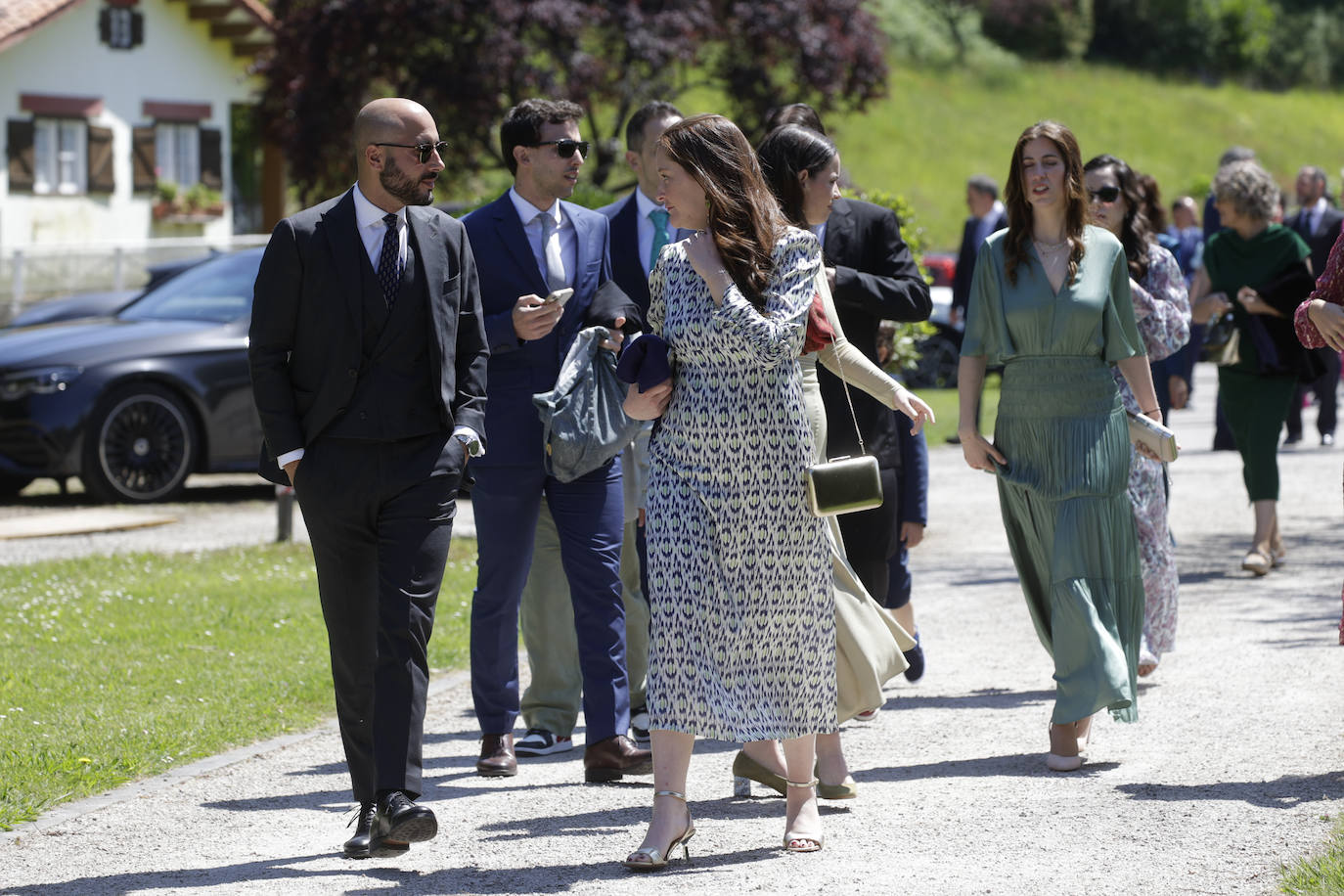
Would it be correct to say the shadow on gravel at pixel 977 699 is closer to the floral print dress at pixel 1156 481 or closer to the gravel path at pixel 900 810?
Result: the gravel path at pixel 900 810

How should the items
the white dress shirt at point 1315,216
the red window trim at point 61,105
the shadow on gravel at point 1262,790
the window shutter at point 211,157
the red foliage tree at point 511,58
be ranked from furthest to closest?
the window shutter at point 211,157 → the red window trim at point 61,105 → the red foliage tree at point 511,58 → the white dress shirt at point 1315,216 → the shadow on gravel at point 1262,790

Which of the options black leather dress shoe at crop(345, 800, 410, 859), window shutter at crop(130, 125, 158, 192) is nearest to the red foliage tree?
window shutter at crop(130, 125, 158, 192)

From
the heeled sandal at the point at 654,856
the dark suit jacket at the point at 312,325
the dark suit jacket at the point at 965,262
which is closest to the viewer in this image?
the heeled sandal at the point at 654,856

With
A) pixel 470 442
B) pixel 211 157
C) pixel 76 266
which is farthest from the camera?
pixel 211 157

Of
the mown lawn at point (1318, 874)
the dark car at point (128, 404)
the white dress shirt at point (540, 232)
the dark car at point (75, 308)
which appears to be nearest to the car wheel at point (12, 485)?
the dark car at point (128, 404)

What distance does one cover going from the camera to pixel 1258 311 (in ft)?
32.3

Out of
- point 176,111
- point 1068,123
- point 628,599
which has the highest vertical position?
point 1068,123

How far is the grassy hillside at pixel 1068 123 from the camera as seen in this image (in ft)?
169

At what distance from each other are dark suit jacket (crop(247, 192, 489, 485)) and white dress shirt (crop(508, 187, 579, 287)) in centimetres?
129

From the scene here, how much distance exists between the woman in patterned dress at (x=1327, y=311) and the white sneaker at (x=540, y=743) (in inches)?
107

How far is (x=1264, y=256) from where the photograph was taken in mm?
9938

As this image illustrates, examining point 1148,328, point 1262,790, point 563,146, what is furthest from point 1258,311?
point 563,146

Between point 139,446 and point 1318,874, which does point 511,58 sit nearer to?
point 139,446

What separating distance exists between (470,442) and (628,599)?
6.63 feet
